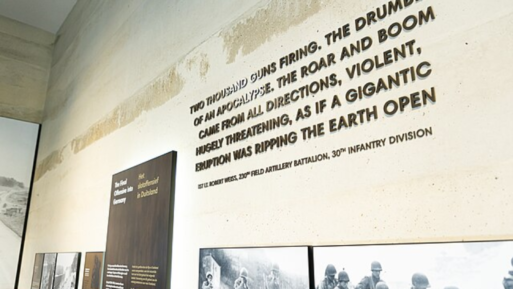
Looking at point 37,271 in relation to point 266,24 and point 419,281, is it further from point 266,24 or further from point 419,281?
point 419,281

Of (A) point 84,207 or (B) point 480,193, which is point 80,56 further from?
(B) point 480,193

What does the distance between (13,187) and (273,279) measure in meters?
4.55

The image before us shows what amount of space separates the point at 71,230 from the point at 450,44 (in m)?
3.42

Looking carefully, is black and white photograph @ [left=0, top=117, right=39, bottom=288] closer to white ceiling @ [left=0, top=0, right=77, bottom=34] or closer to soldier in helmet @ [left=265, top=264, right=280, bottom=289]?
white ceiling @ [left=0, top=0, right=77, bottom=34]

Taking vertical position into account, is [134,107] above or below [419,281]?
above

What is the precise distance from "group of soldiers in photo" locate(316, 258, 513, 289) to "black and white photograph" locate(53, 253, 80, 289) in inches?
99.7

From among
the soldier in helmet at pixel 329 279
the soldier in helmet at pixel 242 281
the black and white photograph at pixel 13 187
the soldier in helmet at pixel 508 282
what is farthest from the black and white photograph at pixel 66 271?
the soldier in helmet at pixel 508 282

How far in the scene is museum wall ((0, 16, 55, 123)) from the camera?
499cm

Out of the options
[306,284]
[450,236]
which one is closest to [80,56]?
[306,284]

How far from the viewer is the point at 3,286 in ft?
14.5

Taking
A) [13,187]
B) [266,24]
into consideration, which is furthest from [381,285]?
[13,187]

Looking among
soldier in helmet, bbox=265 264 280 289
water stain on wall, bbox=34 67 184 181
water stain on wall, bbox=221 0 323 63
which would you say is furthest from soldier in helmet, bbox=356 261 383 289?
water stain on wall, bbox=34 67 184 181

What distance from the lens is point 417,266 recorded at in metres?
1.01

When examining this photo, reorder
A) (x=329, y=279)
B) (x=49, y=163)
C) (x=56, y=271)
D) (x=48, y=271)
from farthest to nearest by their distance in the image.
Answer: (x=49, y=163) < (x=48, y=271) < (x=56, y=271) < (x=329, y=279)
